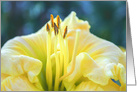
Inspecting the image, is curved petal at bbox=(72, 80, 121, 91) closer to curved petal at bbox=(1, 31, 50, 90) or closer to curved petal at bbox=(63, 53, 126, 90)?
curved petal at bbox=(63, 53, 126, 90)

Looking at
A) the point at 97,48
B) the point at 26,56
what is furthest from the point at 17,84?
the point at 97,48

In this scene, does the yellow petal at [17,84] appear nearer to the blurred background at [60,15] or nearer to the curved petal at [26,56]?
the curved petal at [26,56]

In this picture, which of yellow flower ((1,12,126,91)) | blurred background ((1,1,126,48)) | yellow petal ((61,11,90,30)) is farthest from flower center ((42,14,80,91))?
blurred background ((1,1,126,48))

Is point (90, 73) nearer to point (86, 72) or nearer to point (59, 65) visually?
point (86, 72)

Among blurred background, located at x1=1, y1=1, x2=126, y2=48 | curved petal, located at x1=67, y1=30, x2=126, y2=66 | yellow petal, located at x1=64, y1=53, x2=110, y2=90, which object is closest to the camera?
yellow petal, located at x1=64, y1=53, x2=110, y2=90

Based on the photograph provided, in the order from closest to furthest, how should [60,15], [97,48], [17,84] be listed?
[17,84] < [97,48] < [60,15]

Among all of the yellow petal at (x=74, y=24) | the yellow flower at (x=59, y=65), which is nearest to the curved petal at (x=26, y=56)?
the yellow flower at (x=59, y=65)
